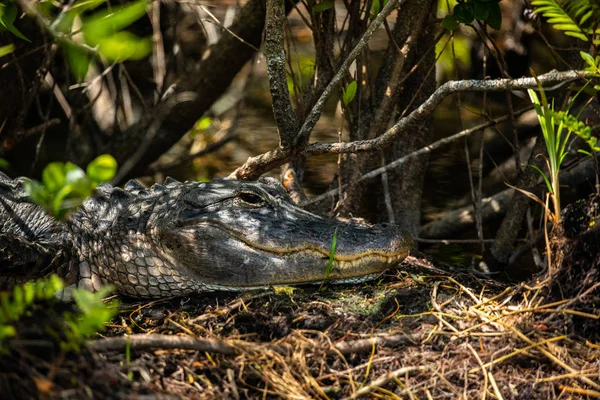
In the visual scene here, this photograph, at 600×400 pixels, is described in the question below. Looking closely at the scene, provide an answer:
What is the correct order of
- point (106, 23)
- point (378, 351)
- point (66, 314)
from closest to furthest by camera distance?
point (106, 23) < point (66, 314) < point (378, 351)

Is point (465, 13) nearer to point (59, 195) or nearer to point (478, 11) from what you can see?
point (478, 11)

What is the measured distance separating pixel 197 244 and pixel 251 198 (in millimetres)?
364

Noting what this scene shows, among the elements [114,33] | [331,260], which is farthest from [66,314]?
[331,260]

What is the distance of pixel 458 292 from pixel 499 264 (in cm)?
129

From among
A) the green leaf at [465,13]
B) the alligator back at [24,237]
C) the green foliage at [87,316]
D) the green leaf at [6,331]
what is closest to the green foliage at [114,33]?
the green foliage at [87,316]

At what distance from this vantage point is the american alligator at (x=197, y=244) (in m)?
3.50

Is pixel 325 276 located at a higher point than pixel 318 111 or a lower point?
lower

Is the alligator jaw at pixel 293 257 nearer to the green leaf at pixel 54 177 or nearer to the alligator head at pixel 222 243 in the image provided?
the alligator head at pixel 222 243

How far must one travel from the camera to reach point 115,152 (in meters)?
5.97

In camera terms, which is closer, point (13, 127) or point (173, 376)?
point (173, 376)

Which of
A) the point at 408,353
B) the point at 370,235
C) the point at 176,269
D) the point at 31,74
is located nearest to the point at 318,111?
the point at 370,235

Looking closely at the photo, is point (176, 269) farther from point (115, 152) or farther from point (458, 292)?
point (115, 152)

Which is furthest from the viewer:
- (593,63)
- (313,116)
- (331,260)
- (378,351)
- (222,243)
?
(313,116)

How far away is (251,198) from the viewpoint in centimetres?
375
